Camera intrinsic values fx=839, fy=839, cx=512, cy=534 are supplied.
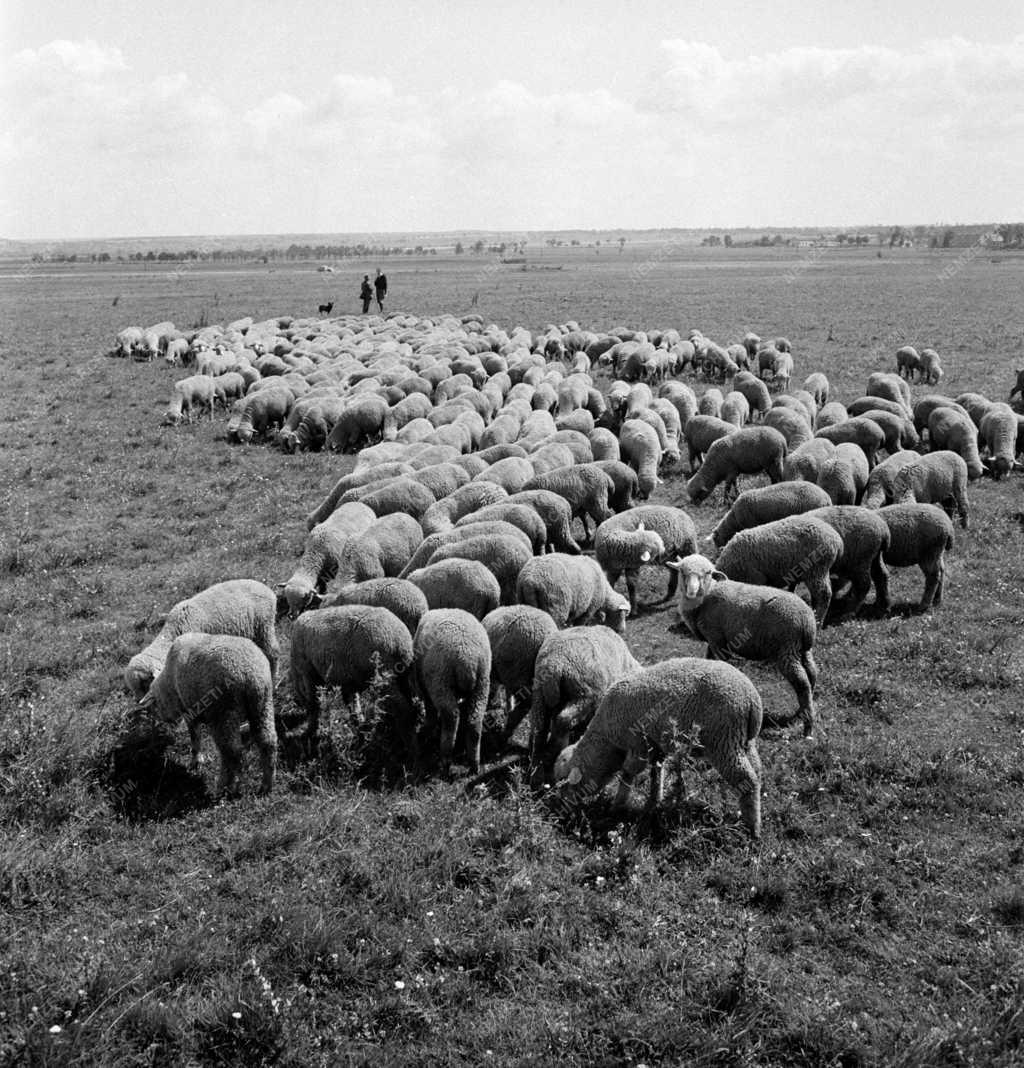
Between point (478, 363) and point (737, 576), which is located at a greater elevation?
point (478, 363)

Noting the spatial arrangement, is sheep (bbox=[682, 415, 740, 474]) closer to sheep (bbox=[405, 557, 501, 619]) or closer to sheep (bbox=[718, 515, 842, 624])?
sheep (bbox=[718, 515, 842, 624])

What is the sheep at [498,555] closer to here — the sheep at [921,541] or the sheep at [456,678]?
the sheep at [456,678]

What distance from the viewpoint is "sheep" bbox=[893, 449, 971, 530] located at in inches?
530

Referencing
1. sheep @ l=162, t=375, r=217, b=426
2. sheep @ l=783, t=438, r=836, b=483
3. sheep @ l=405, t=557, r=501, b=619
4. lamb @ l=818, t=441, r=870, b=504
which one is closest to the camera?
sheep @ l=405, t=557, r=501, b=619

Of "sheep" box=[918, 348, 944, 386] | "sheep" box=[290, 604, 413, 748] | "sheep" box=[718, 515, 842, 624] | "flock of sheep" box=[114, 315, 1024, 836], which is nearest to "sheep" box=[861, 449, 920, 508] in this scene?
"flock of sheep" box=[114, 315, 1024, 836]

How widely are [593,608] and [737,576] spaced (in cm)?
200

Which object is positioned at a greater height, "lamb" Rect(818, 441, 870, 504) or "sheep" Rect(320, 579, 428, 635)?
"lamb" Rect(818, 441, 870, 504)

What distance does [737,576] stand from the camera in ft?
36.2

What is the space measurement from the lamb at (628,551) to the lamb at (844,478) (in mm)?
3654

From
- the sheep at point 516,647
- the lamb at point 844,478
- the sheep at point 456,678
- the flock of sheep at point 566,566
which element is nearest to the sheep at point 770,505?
the flock of sheep at point 566,566

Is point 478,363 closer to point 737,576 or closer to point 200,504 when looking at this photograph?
point 200,504

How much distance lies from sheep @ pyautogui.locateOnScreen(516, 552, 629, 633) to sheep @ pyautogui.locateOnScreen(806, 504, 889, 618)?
3017 millimetres

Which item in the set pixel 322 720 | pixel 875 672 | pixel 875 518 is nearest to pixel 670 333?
pixel 875 518

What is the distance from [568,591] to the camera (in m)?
10.1
